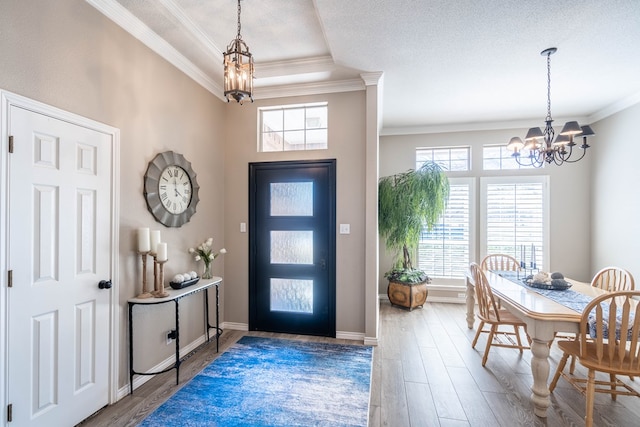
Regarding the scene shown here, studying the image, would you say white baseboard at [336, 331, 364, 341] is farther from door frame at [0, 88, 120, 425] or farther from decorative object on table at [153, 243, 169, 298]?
door frame at [0, 88, 120, 425]

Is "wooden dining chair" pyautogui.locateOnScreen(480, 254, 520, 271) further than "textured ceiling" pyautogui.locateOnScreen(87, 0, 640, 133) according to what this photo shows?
Yes

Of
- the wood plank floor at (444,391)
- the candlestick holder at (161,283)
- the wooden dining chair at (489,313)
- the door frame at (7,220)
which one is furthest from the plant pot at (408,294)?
the door frame at (7,220)

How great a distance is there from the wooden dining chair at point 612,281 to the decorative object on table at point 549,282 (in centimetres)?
51

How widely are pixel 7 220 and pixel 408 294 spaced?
441cm

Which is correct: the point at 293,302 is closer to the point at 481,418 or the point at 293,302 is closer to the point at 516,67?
the point at 481,418

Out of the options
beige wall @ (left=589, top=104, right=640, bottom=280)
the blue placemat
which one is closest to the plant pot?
the blue placemat

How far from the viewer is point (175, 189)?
2924 millimetres

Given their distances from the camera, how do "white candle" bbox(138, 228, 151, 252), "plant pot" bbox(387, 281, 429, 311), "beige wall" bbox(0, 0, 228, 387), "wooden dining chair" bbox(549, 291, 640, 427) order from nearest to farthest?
"beige wall" bbox(0, 0, 228, 387) → "wooden dining chair" bbox(549, 291, 640, 427) → "white candle" bbox(138, 228, 151, 252) → "plant pot" bbox(387, 281, 429, 311)

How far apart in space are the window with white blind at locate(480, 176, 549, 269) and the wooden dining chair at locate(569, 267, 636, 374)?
1396mm

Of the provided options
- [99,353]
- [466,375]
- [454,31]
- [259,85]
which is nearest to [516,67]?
[454,31]

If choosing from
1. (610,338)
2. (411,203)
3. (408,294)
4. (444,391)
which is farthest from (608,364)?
(411,203)

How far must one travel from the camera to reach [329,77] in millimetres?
3443

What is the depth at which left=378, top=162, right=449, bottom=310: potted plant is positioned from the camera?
433cm

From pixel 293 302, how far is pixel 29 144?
2.84 meters
